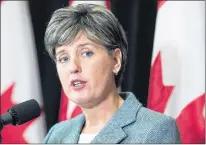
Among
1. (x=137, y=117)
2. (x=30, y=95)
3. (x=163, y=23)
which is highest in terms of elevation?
(x=163, y=23)

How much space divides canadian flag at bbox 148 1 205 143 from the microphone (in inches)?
29.4

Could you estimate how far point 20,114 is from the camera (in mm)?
843

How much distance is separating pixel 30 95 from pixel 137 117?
0.71 m

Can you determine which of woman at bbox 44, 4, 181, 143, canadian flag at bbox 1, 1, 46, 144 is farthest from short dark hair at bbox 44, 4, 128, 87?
canadian flag at bbox 1, 1, 46, 144

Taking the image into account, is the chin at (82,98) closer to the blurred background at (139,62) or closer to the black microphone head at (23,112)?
the black microphone head at (23,112)

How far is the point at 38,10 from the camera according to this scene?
166 cm

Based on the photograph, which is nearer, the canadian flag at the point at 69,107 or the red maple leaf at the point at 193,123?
the red maple leaf at the point at 193,123

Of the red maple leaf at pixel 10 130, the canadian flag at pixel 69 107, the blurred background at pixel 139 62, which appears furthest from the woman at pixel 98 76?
the red maple leaf at pixel 10 130

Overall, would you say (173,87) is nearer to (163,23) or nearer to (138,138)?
(163,23)

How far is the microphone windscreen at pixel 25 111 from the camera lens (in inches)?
33.0

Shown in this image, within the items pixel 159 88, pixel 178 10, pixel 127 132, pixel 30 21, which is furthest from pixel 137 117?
pixel 30 21

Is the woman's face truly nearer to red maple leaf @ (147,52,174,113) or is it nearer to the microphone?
the microphone

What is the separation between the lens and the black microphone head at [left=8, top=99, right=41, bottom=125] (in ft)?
2.74

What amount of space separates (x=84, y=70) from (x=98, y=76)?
0.04 m
